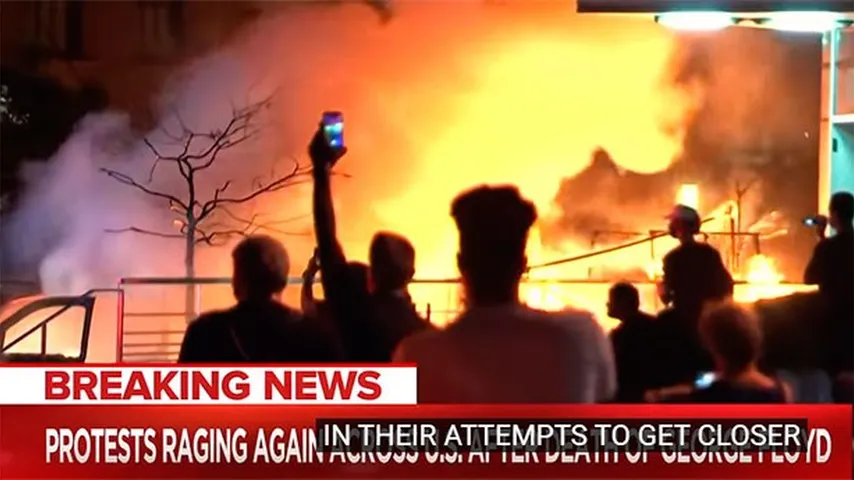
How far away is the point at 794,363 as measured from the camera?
6.10ft

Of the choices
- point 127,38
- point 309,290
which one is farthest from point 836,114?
point 127,38

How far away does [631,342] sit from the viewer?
5.98ft

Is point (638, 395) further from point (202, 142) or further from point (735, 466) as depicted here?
point (202, 142)

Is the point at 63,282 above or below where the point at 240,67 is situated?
below

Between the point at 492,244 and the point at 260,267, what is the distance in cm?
48

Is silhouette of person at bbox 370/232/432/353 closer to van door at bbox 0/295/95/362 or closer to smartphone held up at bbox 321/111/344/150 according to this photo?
smartphone held up at bbox 321/111/344/150

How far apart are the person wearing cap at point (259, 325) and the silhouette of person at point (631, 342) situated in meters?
0.57

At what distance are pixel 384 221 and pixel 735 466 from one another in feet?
2.95

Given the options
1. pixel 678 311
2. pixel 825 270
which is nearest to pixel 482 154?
pixel 678 311

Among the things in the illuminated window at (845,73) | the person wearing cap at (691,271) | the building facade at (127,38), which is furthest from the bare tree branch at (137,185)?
the illuminated window at (845,73)

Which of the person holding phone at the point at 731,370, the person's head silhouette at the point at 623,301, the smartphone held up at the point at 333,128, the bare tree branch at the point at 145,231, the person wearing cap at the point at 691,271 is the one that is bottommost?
the person holding phone at the point at 731,370

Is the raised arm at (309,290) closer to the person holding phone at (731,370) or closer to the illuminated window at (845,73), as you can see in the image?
the person holding phone at (731,370)

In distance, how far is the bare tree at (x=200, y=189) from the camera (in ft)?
6.00

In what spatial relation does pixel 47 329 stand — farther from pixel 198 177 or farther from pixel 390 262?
pixel 390 262
